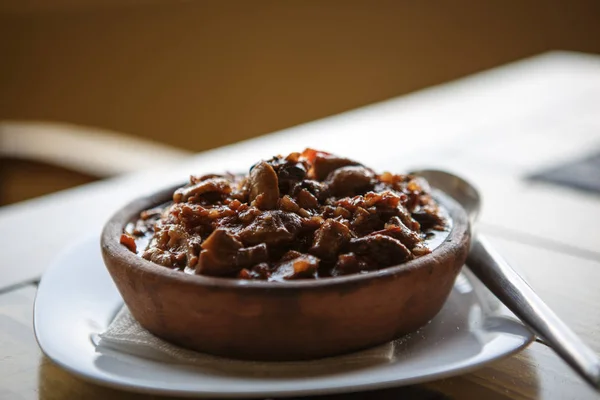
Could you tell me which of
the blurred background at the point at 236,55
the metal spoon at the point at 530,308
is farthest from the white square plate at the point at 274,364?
the blurred background at the point at 236,55

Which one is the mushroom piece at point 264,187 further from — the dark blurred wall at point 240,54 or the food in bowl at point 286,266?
the dark blurred wall at point 240,54

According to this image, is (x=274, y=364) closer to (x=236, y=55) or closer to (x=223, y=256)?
(x=223, y=256)

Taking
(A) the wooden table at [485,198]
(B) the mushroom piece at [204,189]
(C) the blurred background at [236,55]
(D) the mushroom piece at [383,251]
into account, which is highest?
(B) the mushroom piece at [204,189]

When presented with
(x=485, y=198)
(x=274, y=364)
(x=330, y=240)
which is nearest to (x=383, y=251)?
(x=330, y=240)

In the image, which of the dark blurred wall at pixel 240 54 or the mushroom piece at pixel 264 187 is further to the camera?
the dark blurred wall at pixel 240 54

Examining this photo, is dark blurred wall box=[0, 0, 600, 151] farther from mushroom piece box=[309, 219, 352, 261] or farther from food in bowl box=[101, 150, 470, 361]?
mushroom piece box=[309, 219, 352, 261]
